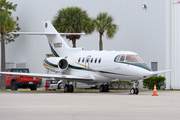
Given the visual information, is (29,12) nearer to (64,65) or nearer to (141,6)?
(141,6)

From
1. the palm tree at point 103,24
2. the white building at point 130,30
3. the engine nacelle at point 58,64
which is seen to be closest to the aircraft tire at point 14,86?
the engine nacelle at point 58,64

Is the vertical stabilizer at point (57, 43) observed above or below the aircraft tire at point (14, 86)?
above

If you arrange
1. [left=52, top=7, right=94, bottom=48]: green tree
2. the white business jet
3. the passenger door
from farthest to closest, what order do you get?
1. [left=52, top=7, right=94, bottom=48]: green tree
2. the passenger door
3. the white business jet

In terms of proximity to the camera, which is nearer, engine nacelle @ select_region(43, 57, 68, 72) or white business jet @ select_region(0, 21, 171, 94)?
white business jet @ select_region(0, 21, 171, 94)

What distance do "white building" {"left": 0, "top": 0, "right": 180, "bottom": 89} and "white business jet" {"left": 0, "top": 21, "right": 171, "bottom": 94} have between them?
20.9 feet

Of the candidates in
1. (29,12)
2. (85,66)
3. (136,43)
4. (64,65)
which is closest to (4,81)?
(64,65)

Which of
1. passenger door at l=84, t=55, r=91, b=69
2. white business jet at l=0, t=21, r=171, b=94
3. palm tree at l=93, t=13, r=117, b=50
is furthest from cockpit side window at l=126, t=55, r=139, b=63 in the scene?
palm tree at l=93, t=13, r=117, b=50

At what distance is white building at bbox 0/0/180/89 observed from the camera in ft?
103

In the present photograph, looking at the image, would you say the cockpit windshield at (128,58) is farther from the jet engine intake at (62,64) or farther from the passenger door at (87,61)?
the jet engine intake at (62,64)

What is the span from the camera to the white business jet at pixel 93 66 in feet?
73.0

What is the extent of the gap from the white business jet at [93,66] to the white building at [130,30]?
638 cm

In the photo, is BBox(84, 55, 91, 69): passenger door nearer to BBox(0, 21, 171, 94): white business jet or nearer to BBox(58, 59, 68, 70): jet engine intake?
BBox(0, 21, 171, 94): white business jet

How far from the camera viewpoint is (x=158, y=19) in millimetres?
33312

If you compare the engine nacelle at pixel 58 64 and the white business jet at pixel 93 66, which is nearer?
the white business jet at pixel 93 66
